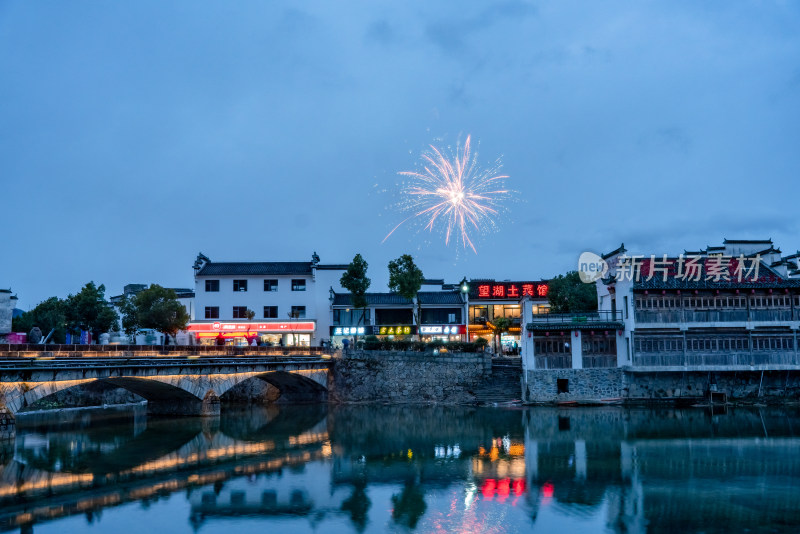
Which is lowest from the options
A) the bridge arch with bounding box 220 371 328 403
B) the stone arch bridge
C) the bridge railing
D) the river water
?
the river water

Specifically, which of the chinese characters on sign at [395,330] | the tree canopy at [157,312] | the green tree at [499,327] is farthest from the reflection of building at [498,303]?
the tree canopy at [157,312]

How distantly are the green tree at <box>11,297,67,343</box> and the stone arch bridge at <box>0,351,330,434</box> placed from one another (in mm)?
21786

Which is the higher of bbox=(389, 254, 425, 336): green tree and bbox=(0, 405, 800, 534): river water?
bbox=(389, 254, 425, 336): green tree

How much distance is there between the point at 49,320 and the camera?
217 ft

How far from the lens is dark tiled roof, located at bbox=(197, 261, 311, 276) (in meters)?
67.8

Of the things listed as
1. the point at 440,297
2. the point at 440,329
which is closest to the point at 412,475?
the point at 440,329

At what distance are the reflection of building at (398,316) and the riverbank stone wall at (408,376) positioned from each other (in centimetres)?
1313

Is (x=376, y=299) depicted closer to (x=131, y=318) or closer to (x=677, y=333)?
(x=131, y=318)

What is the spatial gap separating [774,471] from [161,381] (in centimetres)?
3357

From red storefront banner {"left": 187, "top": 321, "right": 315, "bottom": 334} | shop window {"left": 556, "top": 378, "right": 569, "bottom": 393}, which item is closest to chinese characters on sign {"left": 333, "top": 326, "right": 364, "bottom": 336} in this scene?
red storefront banner {"left": 187, "top": 321, "right": 315, "bottom": 334}

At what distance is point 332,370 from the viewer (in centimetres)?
5594

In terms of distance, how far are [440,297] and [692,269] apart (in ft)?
93.1

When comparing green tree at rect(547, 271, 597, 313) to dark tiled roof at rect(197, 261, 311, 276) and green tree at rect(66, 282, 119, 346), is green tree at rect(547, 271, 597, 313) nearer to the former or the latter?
dark tiled roof at rect(197, 261, 311, 276)

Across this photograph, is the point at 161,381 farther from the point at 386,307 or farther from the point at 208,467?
the point at 386,307
